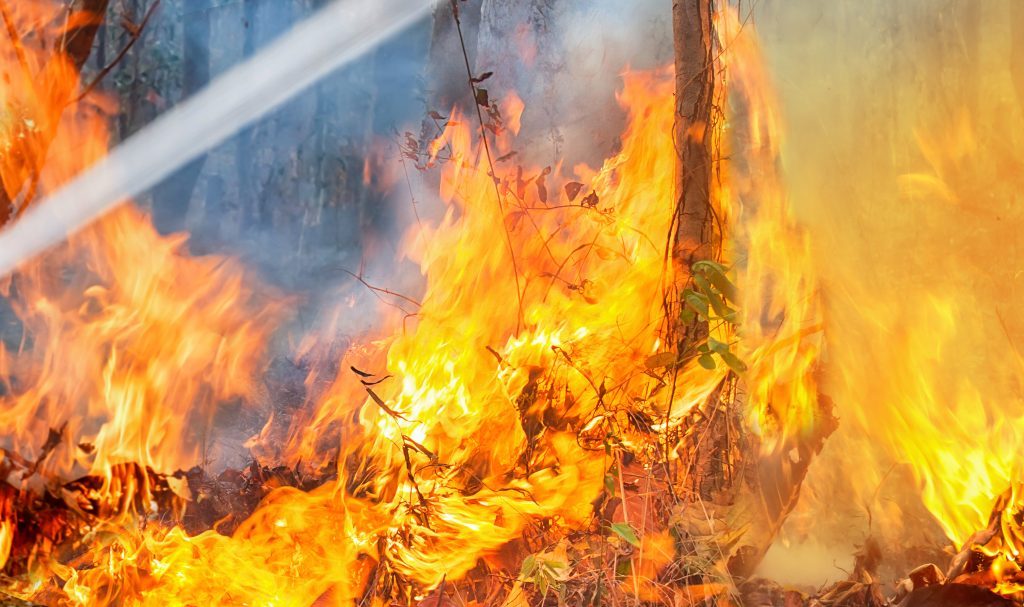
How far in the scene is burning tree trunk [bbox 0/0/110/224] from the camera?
302 cm

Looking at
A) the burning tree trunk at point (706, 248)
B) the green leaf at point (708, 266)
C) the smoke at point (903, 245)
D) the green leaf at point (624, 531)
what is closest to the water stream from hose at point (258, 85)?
the smoke at point (903, 245)

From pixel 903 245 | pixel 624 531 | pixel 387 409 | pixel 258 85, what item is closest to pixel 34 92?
pixel 387 409

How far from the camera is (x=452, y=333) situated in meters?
3.62

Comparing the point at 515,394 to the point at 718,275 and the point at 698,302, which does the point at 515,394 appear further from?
the point at 718,275

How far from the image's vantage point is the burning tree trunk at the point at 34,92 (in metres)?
3.02

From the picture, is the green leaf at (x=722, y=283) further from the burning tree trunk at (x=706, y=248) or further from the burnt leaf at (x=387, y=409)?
the burnt leaf at (x=387, y=409)

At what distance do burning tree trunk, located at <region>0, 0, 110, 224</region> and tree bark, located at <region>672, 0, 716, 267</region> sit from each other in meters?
2.54

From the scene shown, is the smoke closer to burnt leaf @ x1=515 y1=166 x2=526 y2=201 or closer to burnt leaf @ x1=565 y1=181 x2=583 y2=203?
burnt leaf @ x1=565 y1=181 x2=583 y2=203

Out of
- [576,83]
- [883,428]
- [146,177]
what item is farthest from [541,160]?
[146,177]

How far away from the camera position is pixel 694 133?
123 inches

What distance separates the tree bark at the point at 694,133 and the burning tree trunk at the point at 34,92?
99.8 inches

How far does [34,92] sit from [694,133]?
3113 millimetres

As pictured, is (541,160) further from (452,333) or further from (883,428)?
(883,428)

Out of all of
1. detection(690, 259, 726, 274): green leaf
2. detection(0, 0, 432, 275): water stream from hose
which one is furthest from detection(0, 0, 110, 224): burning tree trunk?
detection(0, 0, 432, 275): water stream from hose
